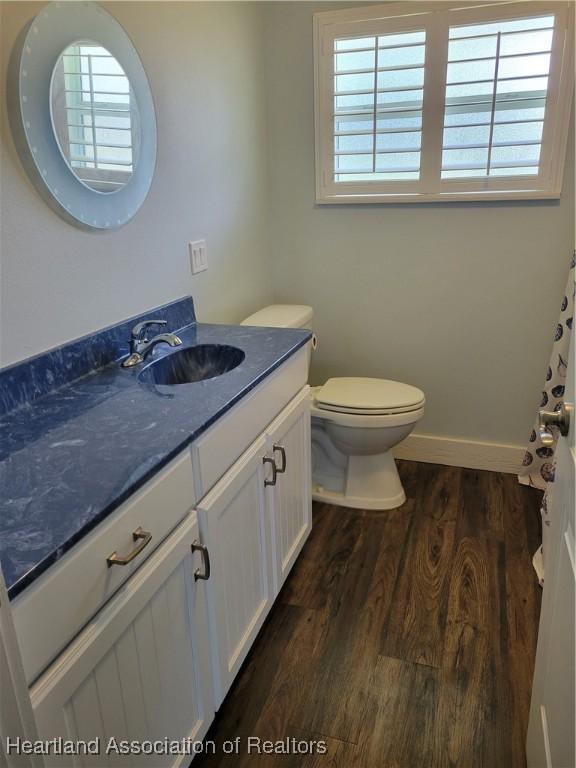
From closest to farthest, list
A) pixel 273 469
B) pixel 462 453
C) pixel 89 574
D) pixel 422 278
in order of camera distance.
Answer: pixel 89 574
pixel 273 469
pixel 422 278
pixel 462 453

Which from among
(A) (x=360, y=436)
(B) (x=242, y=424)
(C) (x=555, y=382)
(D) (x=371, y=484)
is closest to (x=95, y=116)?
(B) (x=242, y=424)

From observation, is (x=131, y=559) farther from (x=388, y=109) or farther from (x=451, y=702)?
(x=388, y=109)

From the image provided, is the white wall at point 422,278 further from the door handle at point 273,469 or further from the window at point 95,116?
the door handle at point 273,469

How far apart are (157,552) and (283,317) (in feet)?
5.00

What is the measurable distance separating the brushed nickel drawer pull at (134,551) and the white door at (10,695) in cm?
31

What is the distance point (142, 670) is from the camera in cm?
111

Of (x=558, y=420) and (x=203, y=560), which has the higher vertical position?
(x=558, y=420)

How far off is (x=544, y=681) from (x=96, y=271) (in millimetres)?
1500

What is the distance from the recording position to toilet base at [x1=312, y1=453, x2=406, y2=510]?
250 cm

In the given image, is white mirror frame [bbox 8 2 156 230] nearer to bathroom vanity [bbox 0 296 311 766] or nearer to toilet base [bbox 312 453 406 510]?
bathroom vanity [bbox 0 296 311 766]

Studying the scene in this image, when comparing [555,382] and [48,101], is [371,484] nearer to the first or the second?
[555,382]

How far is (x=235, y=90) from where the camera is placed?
2.36 metres

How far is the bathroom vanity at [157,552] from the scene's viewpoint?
877mm

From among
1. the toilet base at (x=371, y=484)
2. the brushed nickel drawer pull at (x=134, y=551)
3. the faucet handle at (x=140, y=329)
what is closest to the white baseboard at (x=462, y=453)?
the toilet base at (x=371, y=484)
